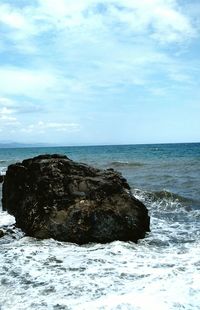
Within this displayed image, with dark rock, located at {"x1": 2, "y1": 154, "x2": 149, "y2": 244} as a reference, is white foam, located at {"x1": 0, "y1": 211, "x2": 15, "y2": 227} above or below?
below

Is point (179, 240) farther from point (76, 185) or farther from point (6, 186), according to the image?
point (6, 186)

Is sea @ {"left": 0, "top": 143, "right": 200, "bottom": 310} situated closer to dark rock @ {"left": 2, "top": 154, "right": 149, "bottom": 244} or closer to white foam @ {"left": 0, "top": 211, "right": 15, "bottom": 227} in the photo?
white foam @ {"left": 0, "top": 211, "right": 15, "bottom": 227}

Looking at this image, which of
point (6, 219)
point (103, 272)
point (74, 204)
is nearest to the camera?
point (103, 272)

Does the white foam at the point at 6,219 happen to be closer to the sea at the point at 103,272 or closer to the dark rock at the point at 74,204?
the sea at the point at 103,272

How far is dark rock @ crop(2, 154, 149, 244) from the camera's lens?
34.7 feet

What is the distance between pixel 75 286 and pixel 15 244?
350 centimetres

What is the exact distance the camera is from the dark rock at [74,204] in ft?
34.7

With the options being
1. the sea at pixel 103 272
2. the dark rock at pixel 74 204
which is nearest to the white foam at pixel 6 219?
the sea at pixel 103 272

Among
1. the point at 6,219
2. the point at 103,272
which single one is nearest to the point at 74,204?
the point at 6,219

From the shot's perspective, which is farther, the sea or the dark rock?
the dark rock

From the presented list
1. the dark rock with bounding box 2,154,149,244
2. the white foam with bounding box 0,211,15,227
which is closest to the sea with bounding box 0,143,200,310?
the white foam with bounding box 0,211,15,227

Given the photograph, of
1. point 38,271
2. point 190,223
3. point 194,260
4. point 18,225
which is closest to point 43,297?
point 38,271

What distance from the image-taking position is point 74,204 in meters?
11.1

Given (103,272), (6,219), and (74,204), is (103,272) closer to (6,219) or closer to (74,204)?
(74,204)
